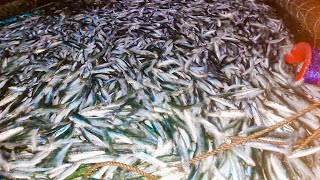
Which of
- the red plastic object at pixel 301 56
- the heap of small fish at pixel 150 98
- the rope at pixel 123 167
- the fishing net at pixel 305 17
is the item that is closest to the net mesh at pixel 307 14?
the fishing net at pixel 305 17

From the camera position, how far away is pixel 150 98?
3.43m

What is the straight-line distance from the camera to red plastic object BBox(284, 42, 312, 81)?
3766 mm

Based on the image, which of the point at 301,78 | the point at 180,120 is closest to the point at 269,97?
the point at 301,78

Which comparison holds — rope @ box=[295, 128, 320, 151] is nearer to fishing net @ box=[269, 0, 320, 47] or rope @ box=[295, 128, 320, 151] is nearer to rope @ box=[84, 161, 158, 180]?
rope @ box=[84, 161, 158, 180]

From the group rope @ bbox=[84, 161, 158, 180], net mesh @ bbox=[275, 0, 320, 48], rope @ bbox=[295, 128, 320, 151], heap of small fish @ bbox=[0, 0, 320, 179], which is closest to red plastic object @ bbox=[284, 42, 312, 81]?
heap of small fish @ bbox=[0, 0, 320, 179]

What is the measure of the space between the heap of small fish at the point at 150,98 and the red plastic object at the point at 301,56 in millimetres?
181

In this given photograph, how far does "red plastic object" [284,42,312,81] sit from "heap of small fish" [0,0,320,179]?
18 cm

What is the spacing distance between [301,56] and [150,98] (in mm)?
2293

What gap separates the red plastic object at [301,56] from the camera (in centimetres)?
377

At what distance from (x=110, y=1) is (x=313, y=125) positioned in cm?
492

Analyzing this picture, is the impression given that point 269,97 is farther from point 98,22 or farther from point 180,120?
point 98,22

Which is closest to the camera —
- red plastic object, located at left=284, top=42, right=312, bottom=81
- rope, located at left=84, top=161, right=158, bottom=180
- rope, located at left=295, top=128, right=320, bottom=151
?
rope, located at left=84, top=161, right=158, bottom=180

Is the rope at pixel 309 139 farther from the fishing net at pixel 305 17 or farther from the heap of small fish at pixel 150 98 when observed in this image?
the fishing net at pixel 305 17

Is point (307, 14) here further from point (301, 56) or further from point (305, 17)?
point (301, 56)
